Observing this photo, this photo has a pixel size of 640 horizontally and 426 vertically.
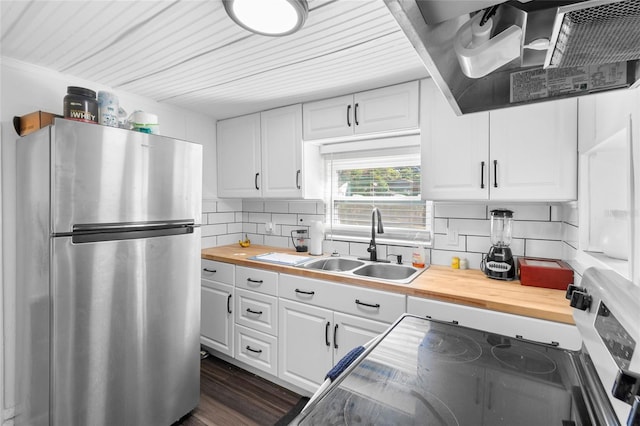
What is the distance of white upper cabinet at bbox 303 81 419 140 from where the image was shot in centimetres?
200

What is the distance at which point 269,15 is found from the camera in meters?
1.27

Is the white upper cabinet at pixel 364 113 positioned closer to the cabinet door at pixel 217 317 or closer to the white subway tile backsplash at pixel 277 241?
the white subway tile backsplash at pixel 277 241

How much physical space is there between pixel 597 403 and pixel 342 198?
7.16 ft

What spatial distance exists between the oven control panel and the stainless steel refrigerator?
5.96 ft

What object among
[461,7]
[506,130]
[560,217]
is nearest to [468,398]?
[461,7]

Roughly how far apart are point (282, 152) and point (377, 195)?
2.91 ft

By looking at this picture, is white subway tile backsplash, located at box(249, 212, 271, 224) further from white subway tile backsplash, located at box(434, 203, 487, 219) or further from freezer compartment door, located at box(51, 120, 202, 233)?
white subway tile backsplash, located at box(434, 203, 487, 219)

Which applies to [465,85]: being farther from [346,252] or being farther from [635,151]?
[346,252]

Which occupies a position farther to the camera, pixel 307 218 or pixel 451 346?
pixel 307 218

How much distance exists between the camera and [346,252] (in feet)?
8.37

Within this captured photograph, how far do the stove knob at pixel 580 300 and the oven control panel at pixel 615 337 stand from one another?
0.06 m

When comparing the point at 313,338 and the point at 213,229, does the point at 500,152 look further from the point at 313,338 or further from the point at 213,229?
the point at 213,229

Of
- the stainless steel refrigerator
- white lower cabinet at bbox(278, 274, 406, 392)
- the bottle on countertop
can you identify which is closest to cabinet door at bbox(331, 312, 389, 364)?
white lower cabinet at bbox(278, 274, 406, 392)

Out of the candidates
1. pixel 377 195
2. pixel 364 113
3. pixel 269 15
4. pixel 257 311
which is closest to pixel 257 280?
pixel 257 311
